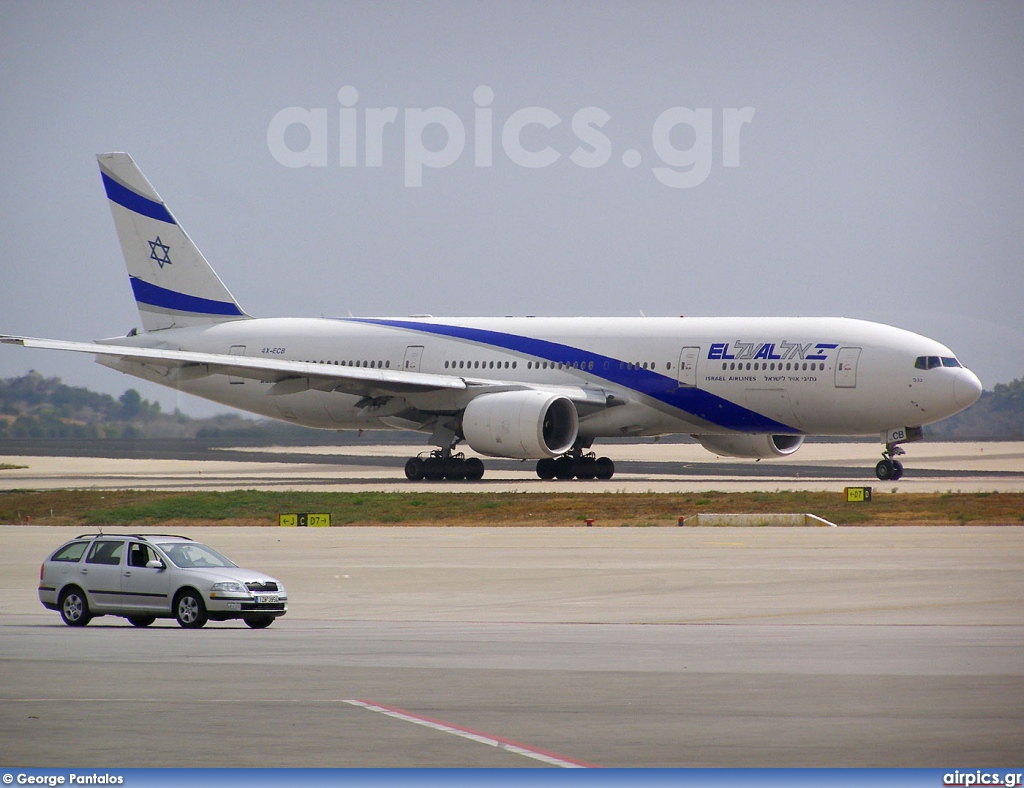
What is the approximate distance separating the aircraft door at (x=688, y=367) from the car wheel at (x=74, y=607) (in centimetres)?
2673

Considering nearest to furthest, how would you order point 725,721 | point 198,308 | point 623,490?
point 725,721 → point 623,490 → point 198,308

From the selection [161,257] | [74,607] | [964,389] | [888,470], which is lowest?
[74,607]

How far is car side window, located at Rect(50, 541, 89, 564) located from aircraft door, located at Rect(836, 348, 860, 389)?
87.8ft

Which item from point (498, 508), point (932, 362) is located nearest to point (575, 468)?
point (498, 508)

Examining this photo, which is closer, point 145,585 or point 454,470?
point 145,585

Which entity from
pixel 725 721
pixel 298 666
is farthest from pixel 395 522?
pixel 725 721

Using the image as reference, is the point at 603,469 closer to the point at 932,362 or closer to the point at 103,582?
the point at 932,362

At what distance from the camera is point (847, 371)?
141 ft

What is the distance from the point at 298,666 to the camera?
15.1m

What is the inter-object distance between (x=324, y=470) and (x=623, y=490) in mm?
18552

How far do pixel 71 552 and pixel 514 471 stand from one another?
34648 millimetres

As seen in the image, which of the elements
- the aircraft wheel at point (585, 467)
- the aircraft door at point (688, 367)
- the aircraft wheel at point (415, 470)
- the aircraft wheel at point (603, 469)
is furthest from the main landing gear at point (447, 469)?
the aircraft door at point (688, 367)

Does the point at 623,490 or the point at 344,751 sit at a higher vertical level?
the point at 623,490

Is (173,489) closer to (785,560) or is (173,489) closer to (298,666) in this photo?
(785,560)
